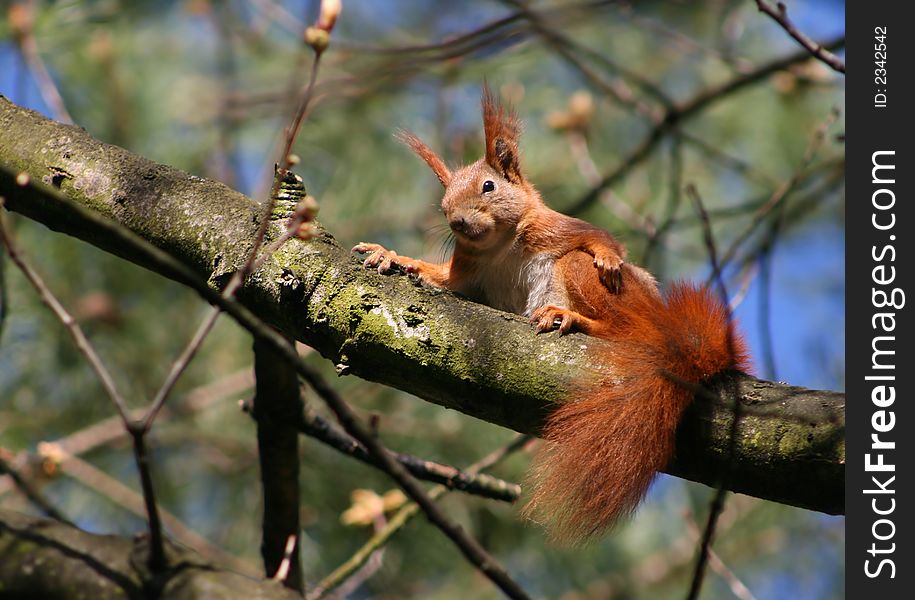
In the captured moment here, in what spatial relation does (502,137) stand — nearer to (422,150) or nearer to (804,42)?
(422,150)

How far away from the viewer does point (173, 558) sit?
1785 millimetres

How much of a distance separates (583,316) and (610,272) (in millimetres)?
181

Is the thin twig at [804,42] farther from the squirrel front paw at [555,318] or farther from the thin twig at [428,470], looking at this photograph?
the thin twig at [428,470]

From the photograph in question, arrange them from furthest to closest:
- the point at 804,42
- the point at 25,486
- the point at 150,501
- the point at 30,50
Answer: the point at 30,50, the point at 804,42, the point at 25,486, the point at 150,501

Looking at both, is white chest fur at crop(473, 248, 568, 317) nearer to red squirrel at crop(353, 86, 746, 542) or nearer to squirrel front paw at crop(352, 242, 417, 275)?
red squirrel at crop(353, 86, 746, 542)

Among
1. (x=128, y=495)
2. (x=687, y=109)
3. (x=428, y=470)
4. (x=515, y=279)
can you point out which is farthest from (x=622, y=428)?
(x=128, y=495)

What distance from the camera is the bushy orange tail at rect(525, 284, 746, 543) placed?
1646 millimetres

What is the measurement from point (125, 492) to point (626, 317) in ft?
6.24

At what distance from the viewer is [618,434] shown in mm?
1700

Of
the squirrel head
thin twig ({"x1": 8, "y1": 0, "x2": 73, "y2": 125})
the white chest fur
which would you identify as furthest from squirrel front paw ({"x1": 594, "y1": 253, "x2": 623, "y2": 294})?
thin twig ({"x1": 8, "y1": 0, "x2": 73, "y2": 125})

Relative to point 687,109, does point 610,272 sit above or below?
below

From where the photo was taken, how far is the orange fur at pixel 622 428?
5.41 ft

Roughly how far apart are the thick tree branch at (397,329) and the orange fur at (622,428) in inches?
1.3
